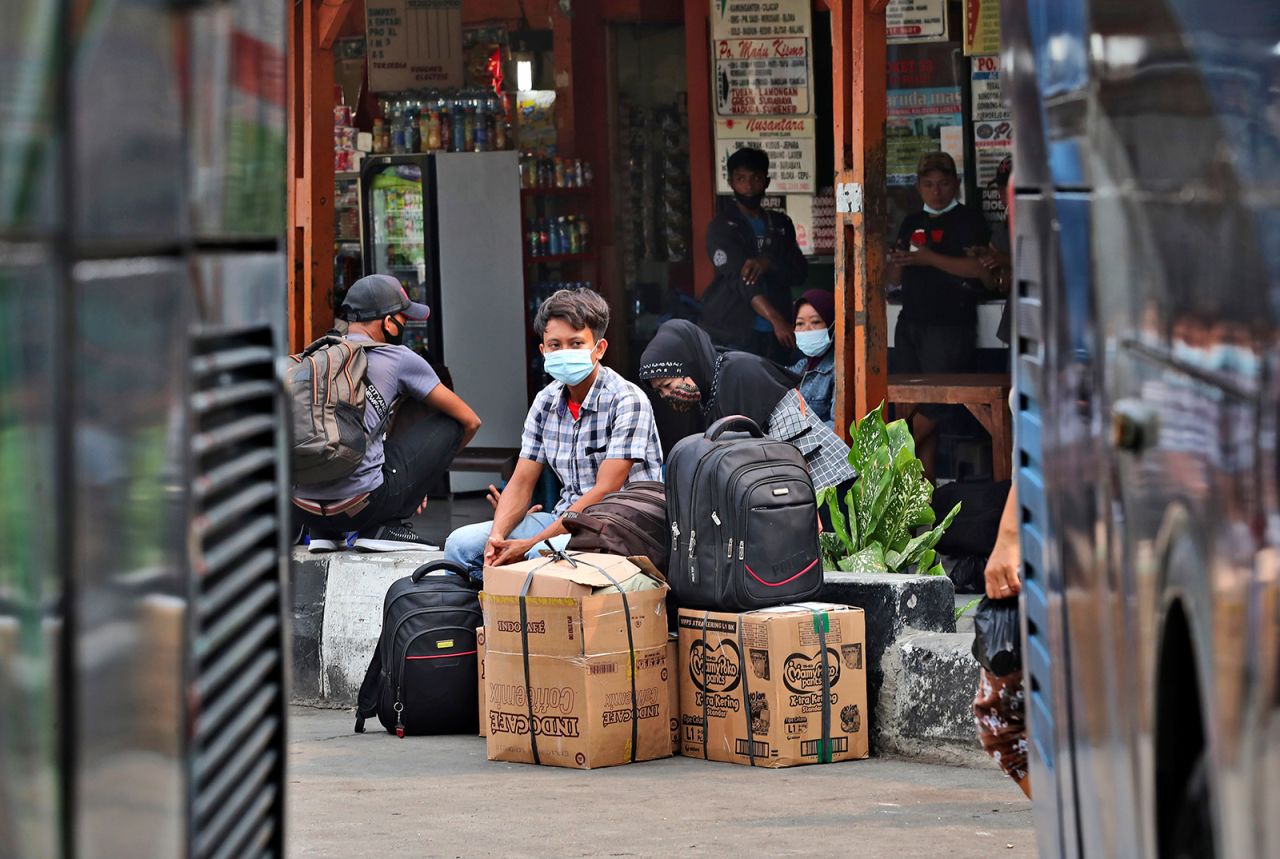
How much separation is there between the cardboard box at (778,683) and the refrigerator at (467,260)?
227 inches

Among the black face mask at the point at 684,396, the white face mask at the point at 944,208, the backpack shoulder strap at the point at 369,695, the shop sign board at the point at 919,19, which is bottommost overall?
the backpack shoulder strap at the point at 369,695

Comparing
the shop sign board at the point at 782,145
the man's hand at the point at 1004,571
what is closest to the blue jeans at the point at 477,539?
the man's hand at the point at 1004,571

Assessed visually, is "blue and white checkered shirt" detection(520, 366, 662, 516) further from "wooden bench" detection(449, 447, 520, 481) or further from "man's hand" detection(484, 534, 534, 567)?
"wooden bench" detection(449, 447, 520, 481)

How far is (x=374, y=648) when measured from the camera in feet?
23.9

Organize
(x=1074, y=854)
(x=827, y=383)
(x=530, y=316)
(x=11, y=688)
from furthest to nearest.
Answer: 1. (x=530, y=316)
2. (x=827, y=383)
3. (x=1074, y=854)
4. (x=11, y=688)

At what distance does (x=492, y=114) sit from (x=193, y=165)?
10278 mm

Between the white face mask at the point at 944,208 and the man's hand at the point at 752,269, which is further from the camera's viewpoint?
the man's hand at the point at 752,269

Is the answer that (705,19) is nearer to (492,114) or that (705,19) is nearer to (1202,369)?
(492,114)

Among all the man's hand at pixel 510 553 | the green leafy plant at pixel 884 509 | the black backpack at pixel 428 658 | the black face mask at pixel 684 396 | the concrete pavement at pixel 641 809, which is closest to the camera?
the concrete pavement at pixel 641 809

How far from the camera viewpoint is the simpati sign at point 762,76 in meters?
10.8

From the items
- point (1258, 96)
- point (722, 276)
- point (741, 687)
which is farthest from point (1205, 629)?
point (722, 276)

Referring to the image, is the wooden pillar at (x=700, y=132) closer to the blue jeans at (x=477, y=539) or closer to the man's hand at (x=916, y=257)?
the man's hand at (x=916, y=257)

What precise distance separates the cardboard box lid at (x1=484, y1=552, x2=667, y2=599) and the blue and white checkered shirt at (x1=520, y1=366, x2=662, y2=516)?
557 mm


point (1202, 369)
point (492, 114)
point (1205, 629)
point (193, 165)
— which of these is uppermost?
point (492, 114)
